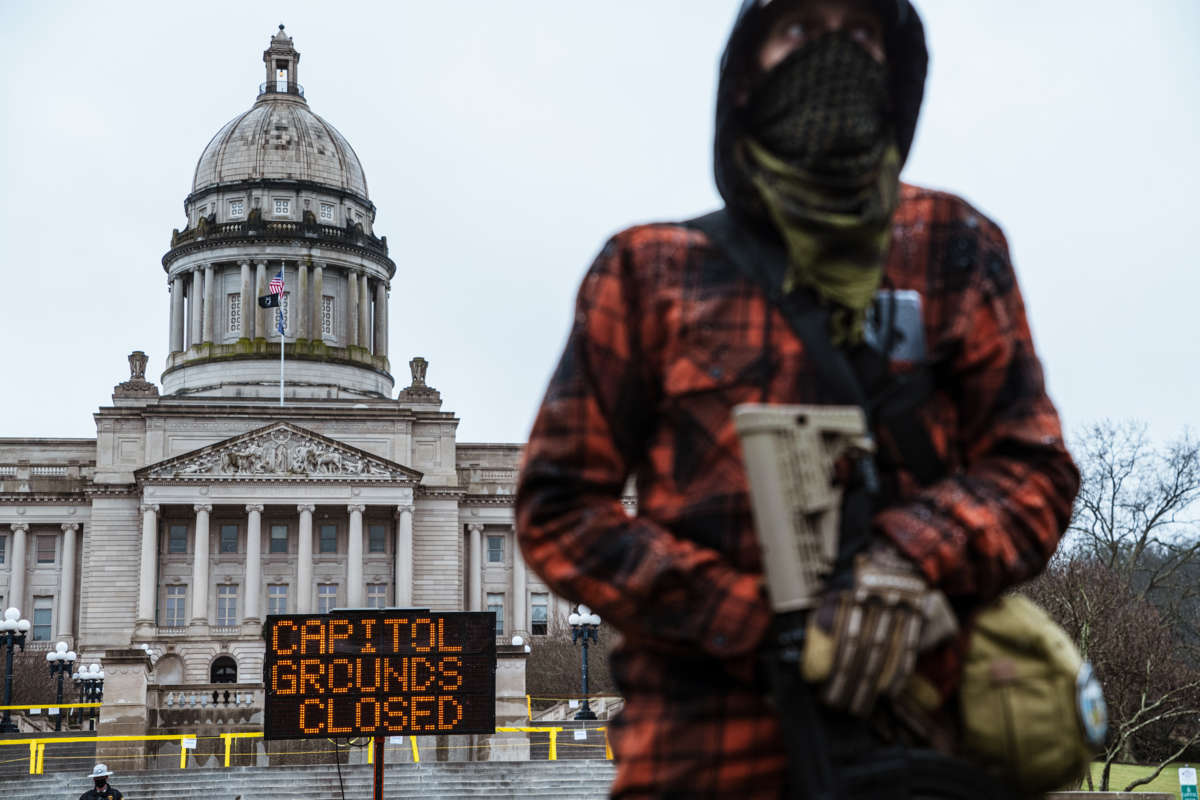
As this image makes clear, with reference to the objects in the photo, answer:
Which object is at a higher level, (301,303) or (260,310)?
(301,303)

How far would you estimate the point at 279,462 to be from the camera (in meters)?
83.6

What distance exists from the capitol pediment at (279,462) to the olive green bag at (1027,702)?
81.8 meters

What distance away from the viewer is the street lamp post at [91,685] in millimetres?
55281

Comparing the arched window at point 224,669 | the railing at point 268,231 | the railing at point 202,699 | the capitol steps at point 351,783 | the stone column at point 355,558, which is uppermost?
the railing at point 268,231

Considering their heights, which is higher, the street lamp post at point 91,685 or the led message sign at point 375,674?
the street lamp post at point 91,685

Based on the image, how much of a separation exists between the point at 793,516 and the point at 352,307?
102 metres

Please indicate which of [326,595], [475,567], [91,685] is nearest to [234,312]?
[326,595]

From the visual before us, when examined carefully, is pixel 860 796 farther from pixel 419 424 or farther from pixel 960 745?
pixel 419 424

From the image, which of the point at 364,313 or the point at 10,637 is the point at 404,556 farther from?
the point at 10,637

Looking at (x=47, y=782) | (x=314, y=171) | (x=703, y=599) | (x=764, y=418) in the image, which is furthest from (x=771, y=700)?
(x=314, y=171)

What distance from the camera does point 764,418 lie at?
8.73 ft

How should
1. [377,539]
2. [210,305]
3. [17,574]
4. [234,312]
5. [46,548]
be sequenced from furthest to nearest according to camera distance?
[234,312] → [210,305] → [46,548] → [17,574] → [377,539]

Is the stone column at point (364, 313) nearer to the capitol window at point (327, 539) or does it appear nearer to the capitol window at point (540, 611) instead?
the capitol window at point (327, 539)

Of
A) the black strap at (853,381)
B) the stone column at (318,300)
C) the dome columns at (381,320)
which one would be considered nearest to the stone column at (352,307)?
the stone column at (318,300)
